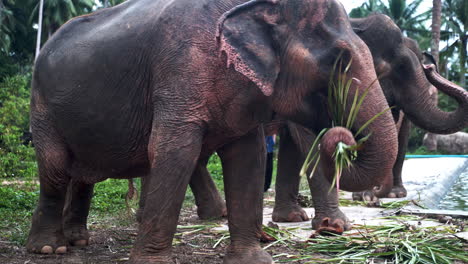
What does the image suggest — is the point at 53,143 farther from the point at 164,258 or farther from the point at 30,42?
the point at 30,42

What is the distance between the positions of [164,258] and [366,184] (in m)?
1.25

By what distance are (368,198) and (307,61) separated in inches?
168

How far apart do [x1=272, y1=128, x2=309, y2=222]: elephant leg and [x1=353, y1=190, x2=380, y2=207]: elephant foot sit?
126cm

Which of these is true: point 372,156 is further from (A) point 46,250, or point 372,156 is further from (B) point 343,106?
(A) point 46,250

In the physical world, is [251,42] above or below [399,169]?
above

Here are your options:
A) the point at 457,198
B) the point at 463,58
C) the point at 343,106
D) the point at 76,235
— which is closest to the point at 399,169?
the point at 457,198

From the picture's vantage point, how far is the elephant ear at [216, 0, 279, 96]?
3.39m

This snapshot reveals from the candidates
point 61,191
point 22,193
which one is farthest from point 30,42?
point 61,191

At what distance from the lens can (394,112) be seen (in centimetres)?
634

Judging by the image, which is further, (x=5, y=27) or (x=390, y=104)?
(x=5, y=27)

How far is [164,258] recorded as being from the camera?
3.52 meters

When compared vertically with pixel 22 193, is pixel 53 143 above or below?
above

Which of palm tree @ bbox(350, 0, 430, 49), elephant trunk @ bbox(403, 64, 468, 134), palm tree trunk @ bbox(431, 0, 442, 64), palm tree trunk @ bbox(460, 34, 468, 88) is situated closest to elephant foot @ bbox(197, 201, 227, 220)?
elephant trunk @ bbox(403, 64, 468, 134)

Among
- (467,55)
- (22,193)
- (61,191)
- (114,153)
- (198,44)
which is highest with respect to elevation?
(467,55)
